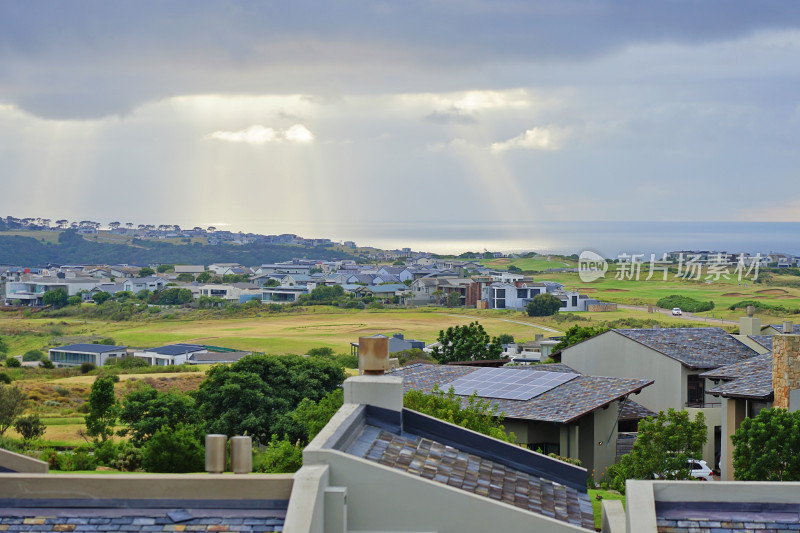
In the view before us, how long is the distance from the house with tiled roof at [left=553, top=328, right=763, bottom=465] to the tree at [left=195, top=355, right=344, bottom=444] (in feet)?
47.9

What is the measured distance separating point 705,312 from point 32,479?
5265 inches

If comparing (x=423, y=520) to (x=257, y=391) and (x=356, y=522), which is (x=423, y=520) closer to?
(x=356, y=522)

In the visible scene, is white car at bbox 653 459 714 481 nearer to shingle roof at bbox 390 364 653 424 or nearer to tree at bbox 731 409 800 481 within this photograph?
shingle roof at bbox 390 364 653 424

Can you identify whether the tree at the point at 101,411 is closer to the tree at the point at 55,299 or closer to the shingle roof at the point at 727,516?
the shingle roof at the point at 727,516

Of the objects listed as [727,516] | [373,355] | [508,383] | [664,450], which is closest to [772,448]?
[664,450]

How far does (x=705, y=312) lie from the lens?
133625 millimetres

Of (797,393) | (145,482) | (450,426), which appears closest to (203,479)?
(145,482)

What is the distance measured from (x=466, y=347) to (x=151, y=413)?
2588 centimetres

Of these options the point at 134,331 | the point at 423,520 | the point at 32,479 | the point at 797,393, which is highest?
the point at 32,479

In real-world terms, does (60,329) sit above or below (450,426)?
below

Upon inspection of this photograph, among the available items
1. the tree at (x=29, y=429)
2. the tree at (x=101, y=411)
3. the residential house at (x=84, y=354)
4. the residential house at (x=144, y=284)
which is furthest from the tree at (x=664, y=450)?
the residential house at (x=144, y=284)

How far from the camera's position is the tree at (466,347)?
6638 cm

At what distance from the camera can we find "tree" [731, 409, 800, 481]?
2145 centimetres

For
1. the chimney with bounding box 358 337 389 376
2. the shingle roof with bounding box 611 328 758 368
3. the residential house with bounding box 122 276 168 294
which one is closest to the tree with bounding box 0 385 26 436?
the shingle roof with bounding box 611 328 758 368
